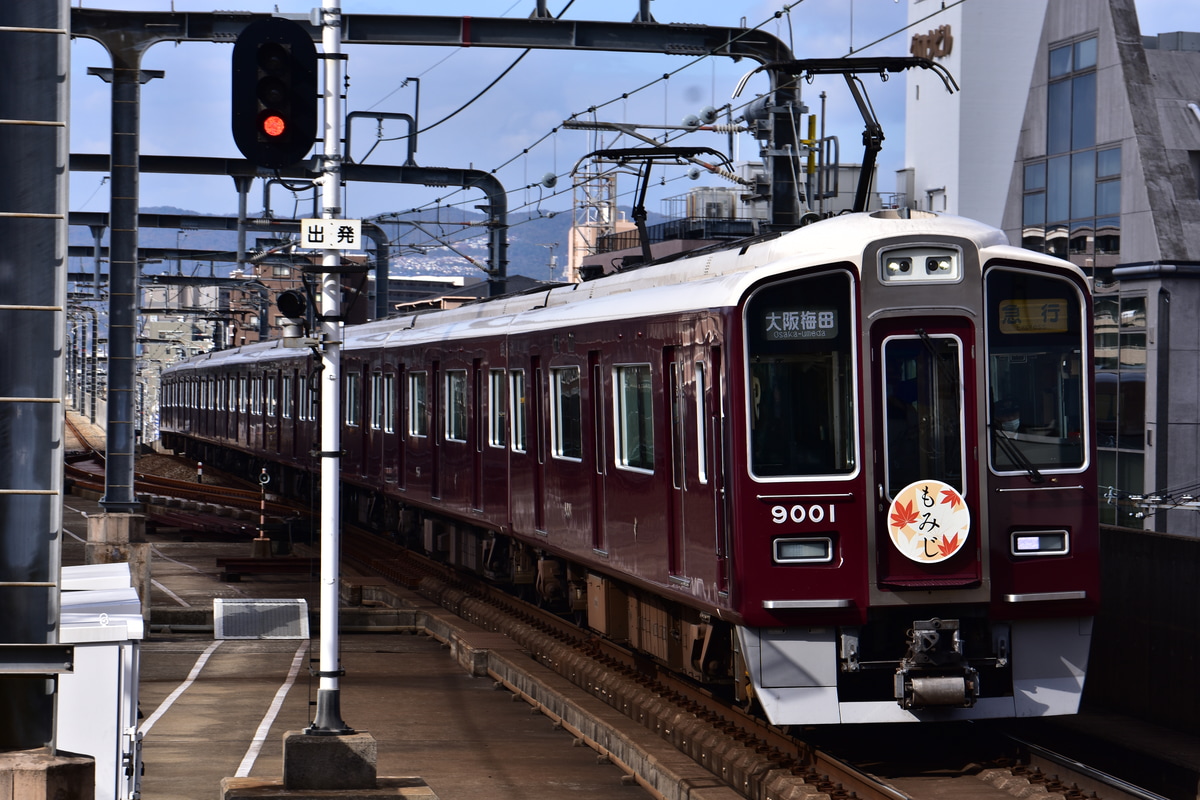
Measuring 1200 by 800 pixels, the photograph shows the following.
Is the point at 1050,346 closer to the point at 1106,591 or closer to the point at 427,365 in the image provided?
the point at 1106,591

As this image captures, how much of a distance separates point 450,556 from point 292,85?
11456 mm

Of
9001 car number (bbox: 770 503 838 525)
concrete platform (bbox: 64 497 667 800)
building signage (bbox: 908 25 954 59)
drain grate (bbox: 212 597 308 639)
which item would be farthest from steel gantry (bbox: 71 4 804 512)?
building signage (bbox: 908 25 954 59)

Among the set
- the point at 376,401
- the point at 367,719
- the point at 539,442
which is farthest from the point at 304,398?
the point at 367,719

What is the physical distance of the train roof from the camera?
9234 mm

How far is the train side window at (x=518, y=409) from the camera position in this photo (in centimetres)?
1492

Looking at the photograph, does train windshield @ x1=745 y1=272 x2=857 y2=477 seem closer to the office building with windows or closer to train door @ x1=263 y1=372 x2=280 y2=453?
the office building with windows

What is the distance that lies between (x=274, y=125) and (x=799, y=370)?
10.4ft

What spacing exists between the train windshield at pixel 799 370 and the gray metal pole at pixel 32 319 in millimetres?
4293

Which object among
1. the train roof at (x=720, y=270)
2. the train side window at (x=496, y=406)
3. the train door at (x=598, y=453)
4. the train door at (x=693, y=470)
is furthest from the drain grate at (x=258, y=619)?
the train door at (x=693, y=470)

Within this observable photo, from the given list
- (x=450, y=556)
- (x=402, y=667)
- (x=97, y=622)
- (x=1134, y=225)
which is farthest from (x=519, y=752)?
(x=1134, y=225)

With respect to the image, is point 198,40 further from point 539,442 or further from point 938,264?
point 938,264

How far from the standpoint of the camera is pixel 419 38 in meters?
17.6

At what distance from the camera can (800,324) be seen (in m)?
9.20

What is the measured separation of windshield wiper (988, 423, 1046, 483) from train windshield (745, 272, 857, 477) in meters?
0.88
